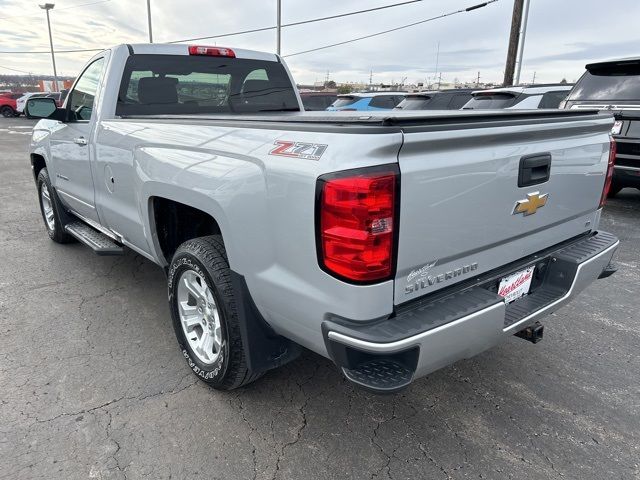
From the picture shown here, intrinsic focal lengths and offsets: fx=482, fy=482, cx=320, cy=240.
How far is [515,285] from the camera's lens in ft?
8.27

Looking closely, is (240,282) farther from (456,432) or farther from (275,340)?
(456,432)

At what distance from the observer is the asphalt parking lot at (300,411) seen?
227 centimetres

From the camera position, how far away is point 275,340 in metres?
2.47

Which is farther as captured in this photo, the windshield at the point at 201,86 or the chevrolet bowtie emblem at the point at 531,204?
the windshield at the point at 201,86

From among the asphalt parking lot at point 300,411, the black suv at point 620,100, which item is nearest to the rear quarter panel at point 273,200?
the asphalt parking lot at point 300,411

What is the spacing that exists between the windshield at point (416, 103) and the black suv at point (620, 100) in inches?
149

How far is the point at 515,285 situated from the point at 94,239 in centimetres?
346

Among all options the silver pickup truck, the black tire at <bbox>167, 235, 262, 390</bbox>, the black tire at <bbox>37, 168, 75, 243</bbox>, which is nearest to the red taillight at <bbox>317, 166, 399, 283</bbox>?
the silver pickup truck

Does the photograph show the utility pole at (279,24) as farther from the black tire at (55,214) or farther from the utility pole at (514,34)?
the black tire at (55,214)

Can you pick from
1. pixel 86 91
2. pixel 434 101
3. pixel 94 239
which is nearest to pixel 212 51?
pixel 86 91

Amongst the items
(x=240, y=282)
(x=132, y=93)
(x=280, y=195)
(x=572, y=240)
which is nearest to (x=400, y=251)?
(x=280, y=195)

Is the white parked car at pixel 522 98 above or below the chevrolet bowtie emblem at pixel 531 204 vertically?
above

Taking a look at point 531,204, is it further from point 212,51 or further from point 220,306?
point 212,51

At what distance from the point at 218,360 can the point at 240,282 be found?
584 mm
